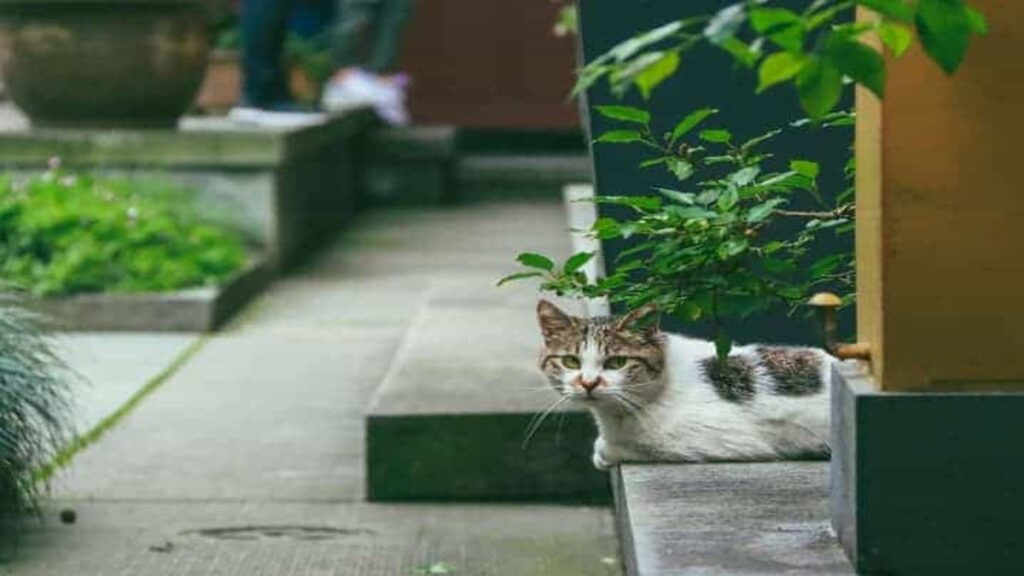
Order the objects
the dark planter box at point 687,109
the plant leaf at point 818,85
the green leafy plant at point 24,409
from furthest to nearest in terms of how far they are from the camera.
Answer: the dark planter box at point 687,109 → the green leafy plant at point 24,409 → the plant leaf at point 818,85

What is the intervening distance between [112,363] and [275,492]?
2.47 meters

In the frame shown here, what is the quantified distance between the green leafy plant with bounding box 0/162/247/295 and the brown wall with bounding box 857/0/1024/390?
20.3 feet

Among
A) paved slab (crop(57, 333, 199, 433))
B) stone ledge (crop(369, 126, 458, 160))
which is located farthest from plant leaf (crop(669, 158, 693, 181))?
stone ledge (crop(369, 126, 458, 160))

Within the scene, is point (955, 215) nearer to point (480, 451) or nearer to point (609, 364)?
point (609, 364)

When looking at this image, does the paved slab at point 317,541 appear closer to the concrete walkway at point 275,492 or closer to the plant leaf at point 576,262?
the concrete walkway at point 275,492

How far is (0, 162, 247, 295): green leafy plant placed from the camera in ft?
32.3

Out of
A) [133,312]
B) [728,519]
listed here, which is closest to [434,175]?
[133,312]

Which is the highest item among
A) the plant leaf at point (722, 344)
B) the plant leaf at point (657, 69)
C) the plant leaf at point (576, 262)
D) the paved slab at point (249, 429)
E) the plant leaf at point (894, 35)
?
the plant leaf at point (894, 35)

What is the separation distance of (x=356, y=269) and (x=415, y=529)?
5935 mm

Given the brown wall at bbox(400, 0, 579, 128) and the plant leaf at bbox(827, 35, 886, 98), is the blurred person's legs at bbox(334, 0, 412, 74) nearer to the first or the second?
the brown wall at bbox(400, 0, 579, 128)

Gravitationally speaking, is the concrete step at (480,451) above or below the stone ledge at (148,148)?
below

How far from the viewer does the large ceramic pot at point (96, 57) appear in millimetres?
11555

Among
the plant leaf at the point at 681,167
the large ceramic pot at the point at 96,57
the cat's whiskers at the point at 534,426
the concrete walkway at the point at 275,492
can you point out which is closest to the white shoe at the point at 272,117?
the large ceramic pot at the point at 96,57

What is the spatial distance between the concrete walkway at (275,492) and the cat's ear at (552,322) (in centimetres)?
71
